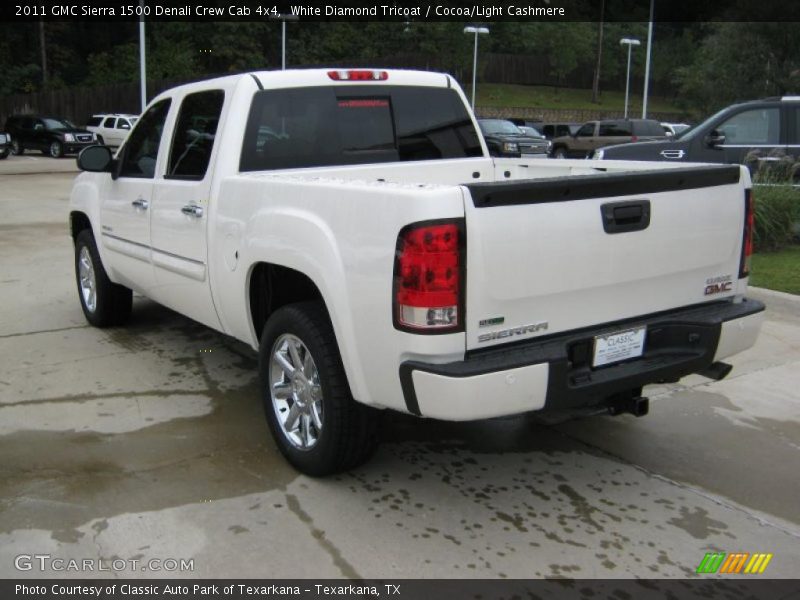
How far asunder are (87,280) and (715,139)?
28.8 feet

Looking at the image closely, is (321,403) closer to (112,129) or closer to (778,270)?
(778,270)

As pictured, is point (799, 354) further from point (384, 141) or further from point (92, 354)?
point (92, 354)

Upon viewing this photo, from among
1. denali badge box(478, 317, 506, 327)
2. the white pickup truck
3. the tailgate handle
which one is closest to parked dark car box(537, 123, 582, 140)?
the white pickup truck

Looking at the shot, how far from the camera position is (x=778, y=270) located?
8773 millimetres

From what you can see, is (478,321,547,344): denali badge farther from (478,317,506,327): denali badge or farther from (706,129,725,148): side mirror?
(706,129,725,148): side mirror

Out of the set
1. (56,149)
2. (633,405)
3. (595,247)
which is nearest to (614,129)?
(56,149)

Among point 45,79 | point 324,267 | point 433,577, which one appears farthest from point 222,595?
point 45,79

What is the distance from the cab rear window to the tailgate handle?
6.14 feet

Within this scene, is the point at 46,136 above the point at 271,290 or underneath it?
above

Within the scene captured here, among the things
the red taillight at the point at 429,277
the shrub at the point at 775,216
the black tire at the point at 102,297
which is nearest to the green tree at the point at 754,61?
the shrub at the point at 775,216

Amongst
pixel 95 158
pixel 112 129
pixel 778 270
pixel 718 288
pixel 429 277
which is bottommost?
pixel 778 270

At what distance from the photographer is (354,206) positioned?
3.35 metres

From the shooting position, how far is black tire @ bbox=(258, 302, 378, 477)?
3623 mm

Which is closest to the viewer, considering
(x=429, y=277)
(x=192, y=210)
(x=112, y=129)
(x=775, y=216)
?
(x=429, y=277)
